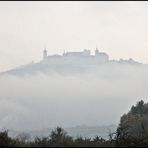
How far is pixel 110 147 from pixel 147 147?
5.47 ft

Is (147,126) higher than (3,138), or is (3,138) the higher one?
(147,126)

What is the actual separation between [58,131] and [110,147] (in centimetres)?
744

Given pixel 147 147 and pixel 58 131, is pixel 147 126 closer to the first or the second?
pixel 58 131

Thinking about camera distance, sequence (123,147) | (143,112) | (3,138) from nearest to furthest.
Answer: (123,147) → (3,138) → (143,112)

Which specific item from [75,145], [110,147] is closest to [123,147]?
Answer: [110,147]

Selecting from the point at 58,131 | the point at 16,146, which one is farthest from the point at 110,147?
the point at 58,131

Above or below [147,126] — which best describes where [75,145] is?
below

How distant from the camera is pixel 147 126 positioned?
49.8 m

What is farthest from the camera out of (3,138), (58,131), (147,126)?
(147,126)

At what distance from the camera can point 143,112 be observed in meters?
59.6

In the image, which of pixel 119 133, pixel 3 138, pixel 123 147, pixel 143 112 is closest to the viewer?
pixel 123 147

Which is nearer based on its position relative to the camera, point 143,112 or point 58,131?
point 58,131

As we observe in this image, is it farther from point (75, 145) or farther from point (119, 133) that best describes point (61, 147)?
point (119, 133)

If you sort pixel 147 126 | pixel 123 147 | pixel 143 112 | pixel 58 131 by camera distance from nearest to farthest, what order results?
1. pixel 123 147
2. pixel 58 131
3. pixel 147 126
4. pixel 143 112
